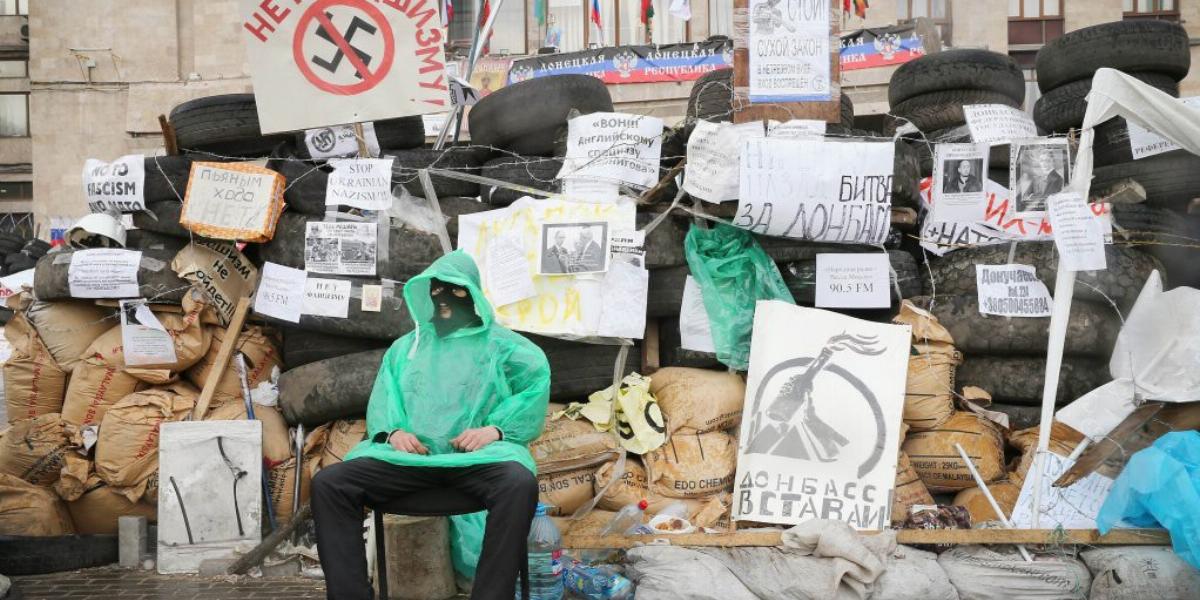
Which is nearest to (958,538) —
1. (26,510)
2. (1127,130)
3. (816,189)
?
(816,189)

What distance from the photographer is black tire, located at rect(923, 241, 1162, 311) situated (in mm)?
5270

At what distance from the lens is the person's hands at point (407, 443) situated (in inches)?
146

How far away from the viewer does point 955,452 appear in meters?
5.13

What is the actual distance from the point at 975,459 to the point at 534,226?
262 cm

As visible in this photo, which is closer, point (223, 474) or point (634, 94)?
point (223, 474)

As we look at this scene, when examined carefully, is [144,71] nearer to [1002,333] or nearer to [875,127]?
→ [875,127]

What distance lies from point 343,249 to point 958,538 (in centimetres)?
348

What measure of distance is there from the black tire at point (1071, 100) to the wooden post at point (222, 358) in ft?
17.0

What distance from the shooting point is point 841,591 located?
415 centimetres

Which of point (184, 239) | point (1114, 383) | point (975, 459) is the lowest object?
point (975, 459)

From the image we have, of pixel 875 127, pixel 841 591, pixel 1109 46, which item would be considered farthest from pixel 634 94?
pixel 841 591

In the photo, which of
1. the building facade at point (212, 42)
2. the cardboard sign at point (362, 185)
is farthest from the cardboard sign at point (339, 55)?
the building facade at point (212, 42)

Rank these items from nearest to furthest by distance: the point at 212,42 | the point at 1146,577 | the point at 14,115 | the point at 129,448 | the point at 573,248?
the point at 1146,577, the point at 129,448, the point at 573,248, the point at 212,42, the point at 14,115

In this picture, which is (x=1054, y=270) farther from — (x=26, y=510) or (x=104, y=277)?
(x=26, y=510)
